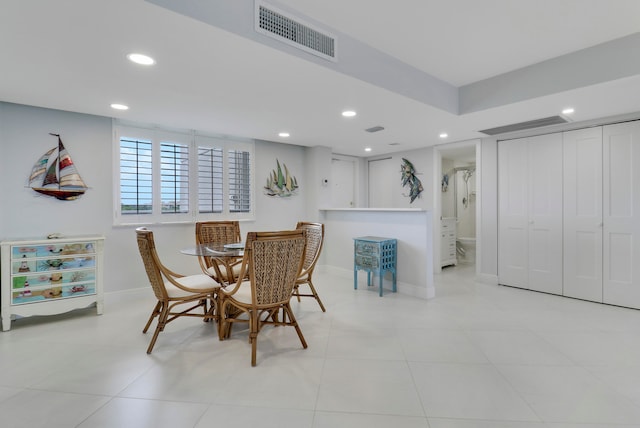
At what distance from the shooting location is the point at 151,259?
92.7 inches

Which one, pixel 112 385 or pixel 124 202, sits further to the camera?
pixel 124 202

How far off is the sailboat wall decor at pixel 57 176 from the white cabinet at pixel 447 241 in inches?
214

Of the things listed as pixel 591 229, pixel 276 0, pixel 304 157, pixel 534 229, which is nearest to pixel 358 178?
pixel 304 157

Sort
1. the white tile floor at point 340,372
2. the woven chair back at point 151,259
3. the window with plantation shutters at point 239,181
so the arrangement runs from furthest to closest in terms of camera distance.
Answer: the window with plantation shutters at point 239,181
the woven chair back at point 151,259
the white tile floor at point 340,372

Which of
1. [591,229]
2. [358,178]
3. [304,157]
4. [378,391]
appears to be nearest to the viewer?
[378,391]

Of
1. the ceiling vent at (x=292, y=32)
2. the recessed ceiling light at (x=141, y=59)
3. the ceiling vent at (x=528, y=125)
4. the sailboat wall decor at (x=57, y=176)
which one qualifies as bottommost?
the sailboat wall decor at (x=57, y=176)

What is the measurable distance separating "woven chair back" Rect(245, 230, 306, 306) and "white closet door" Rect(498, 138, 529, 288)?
134 inches

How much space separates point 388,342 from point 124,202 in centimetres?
342

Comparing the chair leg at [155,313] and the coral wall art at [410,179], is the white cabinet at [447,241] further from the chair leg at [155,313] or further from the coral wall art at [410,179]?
the chair leg at [155,313]

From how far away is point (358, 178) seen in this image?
20.9ft

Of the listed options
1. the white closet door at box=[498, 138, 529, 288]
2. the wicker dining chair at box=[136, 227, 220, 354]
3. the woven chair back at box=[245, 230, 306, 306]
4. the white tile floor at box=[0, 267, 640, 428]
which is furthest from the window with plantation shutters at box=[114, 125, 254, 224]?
the white closet door at box=[498, 138, 529, 288]

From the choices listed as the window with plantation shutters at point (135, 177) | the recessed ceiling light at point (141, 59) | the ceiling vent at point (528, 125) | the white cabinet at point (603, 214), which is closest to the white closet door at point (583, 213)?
the white cabinet at point (603, 214)

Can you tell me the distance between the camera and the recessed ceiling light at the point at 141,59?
6.67 feet

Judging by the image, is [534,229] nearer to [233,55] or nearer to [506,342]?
[506,342]
